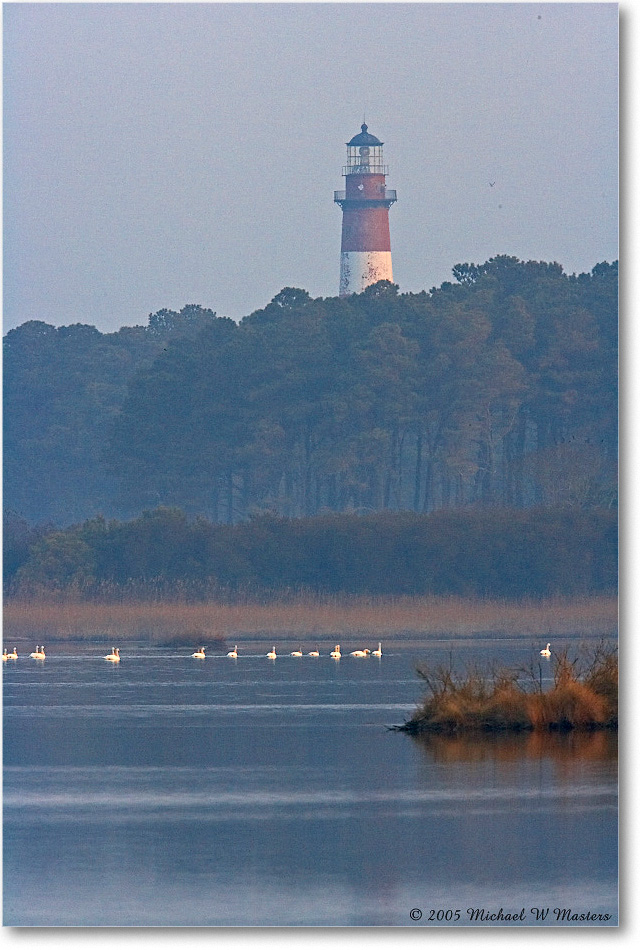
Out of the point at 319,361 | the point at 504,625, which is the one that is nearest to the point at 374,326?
the point at 319,361

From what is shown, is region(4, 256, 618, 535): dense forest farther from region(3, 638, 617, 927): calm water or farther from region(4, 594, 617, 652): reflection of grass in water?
region(3, 638, 617, 927): calm water

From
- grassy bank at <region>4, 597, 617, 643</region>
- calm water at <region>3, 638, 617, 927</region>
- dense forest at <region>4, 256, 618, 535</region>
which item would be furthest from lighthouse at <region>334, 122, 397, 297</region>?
calm water at <region>3, 638, 617, 927</region>

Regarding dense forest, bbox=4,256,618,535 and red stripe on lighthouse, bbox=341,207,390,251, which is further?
red stripe on lighthouse, bbox=341,207,390,251

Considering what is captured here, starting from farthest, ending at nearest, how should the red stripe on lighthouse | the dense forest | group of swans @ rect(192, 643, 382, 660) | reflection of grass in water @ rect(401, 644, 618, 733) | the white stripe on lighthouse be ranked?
the white stripe on lighthouse < the red stripe on lighthouse < the dense forest < group of swans @ rect(192, 643, 382, 660) < reflection of grass in water @ rect(401, 644, 618, 733)

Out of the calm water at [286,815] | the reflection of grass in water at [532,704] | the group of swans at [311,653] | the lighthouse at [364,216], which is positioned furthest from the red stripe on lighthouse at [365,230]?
the reflection of grass in water at [532,704]

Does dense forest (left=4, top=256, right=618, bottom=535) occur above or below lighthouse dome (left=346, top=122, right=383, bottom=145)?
below

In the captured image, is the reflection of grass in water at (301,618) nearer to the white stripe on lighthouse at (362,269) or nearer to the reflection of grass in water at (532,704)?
the reflection of grass in water at (532,704)

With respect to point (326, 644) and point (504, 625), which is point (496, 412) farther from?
point (326, 644)
